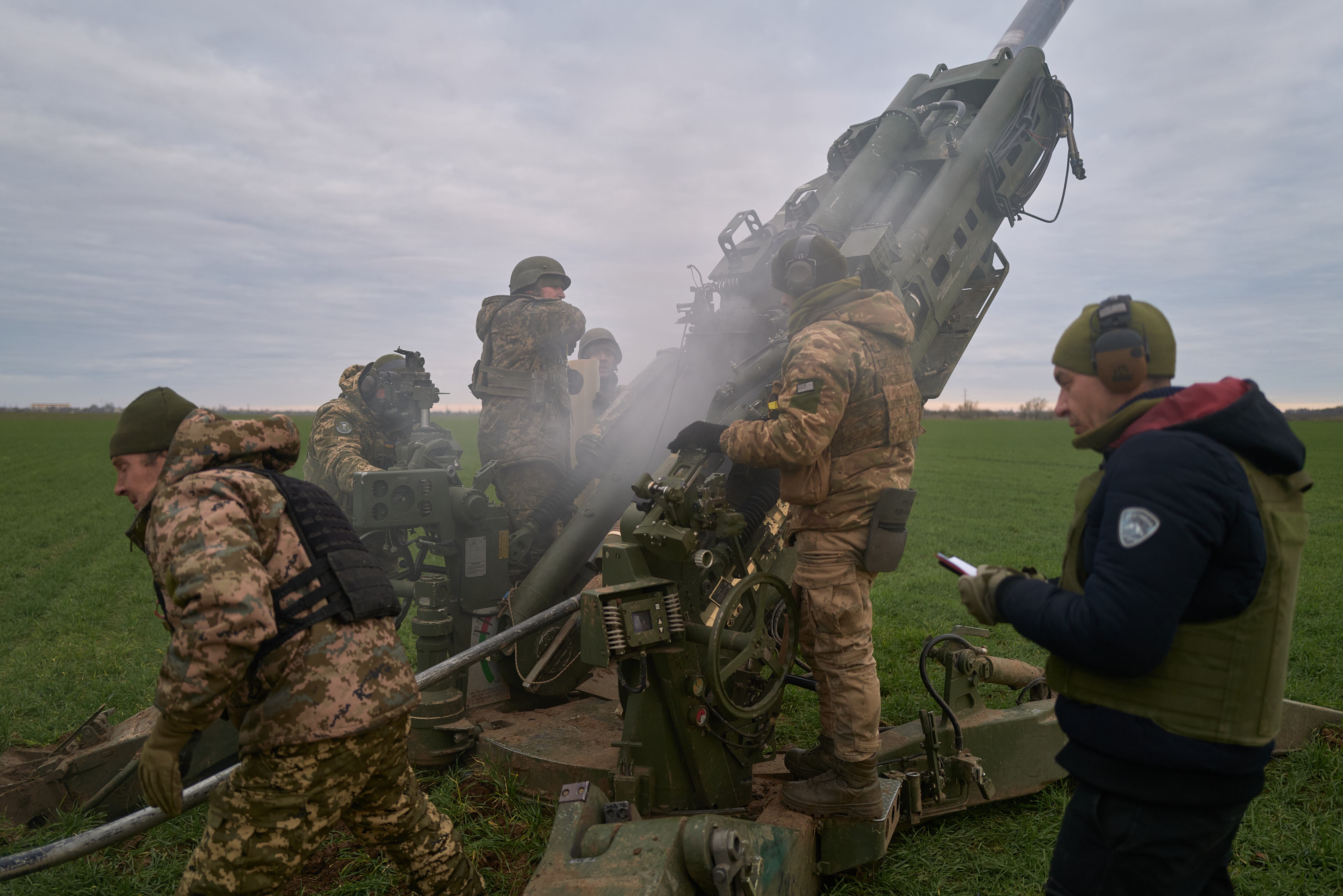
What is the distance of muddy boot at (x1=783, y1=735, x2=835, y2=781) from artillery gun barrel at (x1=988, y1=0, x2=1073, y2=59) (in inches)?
239

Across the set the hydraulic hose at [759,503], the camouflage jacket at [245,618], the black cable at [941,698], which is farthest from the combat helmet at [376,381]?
the black cable at [941,698]

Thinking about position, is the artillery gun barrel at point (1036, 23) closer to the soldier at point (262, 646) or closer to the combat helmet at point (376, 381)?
the combat helmet at point (376, 381)

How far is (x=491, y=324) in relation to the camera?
613cm

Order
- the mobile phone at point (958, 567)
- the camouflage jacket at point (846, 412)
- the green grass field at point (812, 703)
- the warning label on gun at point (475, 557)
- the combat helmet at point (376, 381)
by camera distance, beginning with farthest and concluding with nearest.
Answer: the combat helmet at point (376, 381) < the warning label on gun at point (475, 557) < the green grass field at point (812, 703) < the camouflage jacket at point (846, 412) < the mobile phone at point (958, 567)

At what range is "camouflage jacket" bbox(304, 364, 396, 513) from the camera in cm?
679

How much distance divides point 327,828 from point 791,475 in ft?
7.29

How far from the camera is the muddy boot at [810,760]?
3797 millimetres

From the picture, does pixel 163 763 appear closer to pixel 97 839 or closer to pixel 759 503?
pixel 97 839

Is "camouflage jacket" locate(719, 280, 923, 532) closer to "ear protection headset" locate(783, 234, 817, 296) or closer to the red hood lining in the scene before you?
"ear protection headset" locate(783, 234, 817, 296)

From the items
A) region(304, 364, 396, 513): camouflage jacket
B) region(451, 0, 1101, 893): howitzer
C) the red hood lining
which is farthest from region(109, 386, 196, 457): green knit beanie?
region(304, 364, 396, 513): camouflage jacket

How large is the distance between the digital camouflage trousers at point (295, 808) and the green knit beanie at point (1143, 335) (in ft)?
7.68

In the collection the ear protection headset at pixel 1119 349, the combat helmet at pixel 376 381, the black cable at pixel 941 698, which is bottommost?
the black cable at pixel 941 698

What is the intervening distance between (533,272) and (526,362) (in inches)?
25.9

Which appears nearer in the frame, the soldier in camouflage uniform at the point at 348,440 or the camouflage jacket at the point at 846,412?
the camouflage jacket at the point at 846,412
